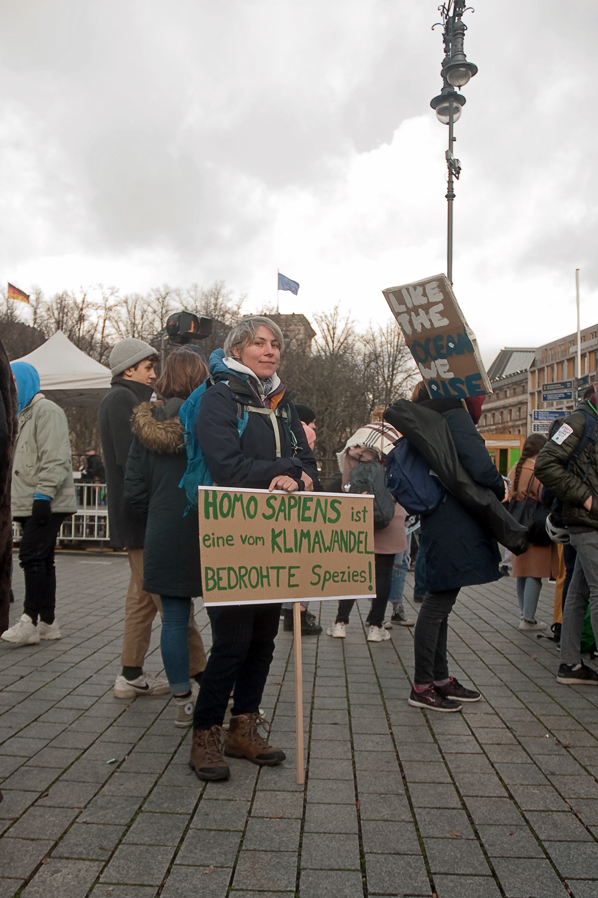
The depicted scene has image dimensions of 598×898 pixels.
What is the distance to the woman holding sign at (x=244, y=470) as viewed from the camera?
131 inches

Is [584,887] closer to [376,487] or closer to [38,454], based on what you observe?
[376,487]

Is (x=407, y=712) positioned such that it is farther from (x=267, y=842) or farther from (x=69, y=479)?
(x=69, y=479)

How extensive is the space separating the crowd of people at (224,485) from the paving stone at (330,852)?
690mm

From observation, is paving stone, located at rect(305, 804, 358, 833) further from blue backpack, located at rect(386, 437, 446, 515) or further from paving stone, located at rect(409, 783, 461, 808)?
blue backpack, located at rect(386, 437, 446, 515)

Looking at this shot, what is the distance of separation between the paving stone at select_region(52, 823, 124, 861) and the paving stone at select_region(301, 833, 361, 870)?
0.70 metres

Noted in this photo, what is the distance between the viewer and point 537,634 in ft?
21.6

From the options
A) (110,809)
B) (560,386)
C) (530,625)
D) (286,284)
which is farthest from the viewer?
(286,284)

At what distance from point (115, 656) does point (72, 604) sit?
2.38 m

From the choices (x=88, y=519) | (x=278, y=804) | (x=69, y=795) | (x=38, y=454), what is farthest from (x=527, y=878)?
(x=88, y=519)

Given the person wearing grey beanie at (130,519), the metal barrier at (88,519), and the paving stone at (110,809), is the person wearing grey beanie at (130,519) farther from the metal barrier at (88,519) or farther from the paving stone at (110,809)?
the metal barrier at (88,519)

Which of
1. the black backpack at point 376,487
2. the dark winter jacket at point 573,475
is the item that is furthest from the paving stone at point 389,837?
the black backpack at point 376,487

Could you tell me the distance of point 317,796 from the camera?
124 inches

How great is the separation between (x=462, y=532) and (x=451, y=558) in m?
0.17

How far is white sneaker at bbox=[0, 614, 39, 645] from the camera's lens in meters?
5.71
